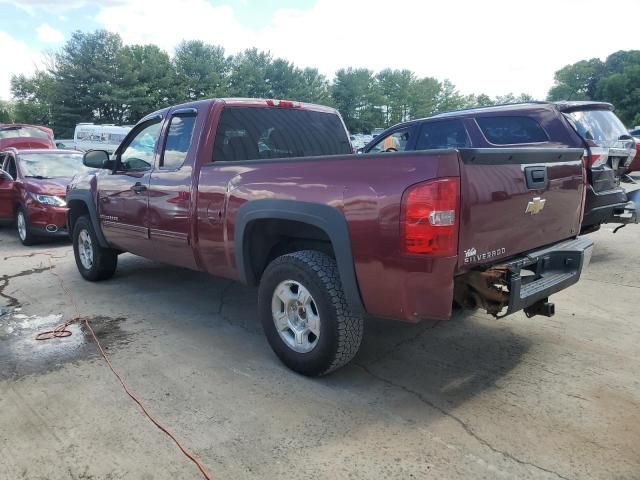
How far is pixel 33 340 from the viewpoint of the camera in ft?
13.9

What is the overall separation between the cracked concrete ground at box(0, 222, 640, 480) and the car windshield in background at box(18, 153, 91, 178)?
4.97 meters

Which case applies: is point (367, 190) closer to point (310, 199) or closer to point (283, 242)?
point (310, 199)

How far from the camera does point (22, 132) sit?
52.4 feet

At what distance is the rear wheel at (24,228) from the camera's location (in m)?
8.47

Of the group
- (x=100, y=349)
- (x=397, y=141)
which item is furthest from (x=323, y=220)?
(x=397, y=141)

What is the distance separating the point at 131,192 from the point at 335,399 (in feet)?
10.1

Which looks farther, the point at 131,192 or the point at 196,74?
the point at 196,74

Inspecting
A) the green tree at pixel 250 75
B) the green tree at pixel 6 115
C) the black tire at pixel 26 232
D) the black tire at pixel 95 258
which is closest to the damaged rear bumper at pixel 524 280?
the black tire at pixel 95 258

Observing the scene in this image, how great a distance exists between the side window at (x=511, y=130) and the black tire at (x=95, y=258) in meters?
4.87

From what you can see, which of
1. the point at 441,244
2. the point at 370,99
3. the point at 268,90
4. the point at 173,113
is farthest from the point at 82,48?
the point at 441,244

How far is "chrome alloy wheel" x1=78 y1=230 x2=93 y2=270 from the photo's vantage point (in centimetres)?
600

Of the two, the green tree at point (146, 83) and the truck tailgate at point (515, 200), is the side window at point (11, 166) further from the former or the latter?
the green tree at point (146, 83)

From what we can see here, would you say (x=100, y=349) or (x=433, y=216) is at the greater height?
(x=433, y=216)

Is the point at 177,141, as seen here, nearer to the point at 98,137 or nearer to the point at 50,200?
the point at 50,200
